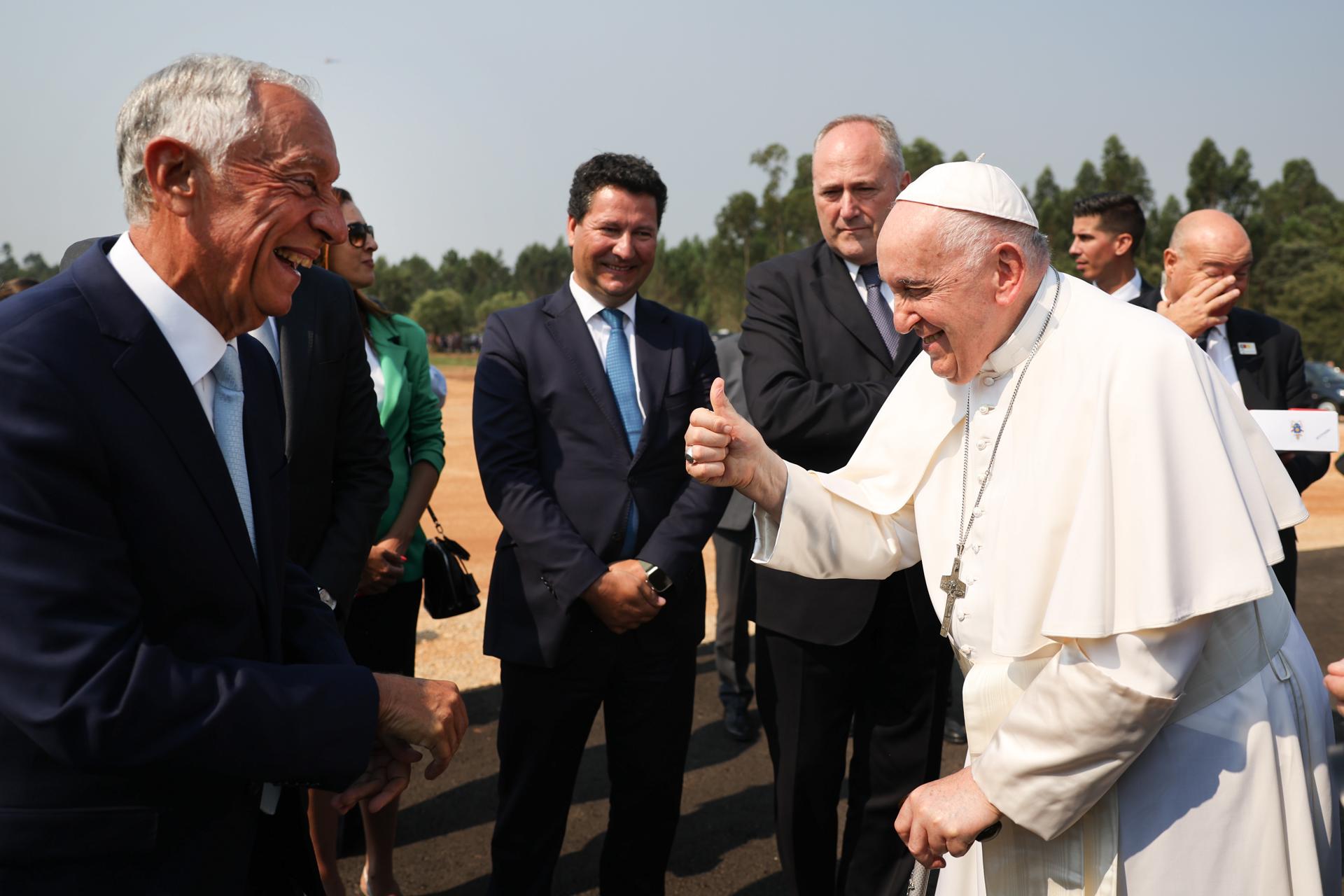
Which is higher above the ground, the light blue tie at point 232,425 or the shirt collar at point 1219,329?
the shirt collar at point 1219,329

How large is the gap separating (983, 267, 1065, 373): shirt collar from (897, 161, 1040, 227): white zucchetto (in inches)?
6.3

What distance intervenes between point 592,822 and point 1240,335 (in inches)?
152

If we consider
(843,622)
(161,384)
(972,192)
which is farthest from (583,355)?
(161,384)

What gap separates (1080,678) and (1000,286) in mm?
933

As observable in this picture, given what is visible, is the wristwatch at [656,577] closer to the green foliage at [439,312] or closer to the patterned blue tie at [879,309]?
the patterned blue tie at [879,309]

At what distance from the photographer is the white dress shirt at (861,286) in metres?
3.98

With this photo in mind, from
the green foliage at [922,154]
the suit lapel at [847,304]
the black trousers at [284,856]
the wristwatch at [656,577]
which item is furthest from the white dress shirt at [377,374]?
the green foliage at [922,154]

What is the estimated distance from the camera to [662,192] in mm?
4180

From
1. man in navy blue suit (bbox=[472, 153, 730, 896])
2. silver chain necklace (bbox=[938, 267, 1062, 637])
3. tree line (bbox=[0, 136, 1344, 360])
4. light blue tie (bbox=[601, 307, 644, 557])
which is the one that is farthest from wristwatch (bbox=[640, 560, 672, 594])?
tree line (bbox=[0, 136, 1344, 360])

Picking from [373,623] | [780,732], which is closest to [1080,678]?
[780,732]

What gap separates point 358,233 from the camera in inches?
183

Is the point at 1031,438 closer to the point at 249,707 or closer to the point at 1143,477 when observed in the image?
the point at 1143,477

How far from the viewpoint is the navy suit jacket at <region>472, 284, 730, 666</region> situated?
12.2 ft

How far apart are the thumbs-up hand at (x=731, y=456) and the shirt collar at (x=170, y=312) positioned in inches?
47.2
